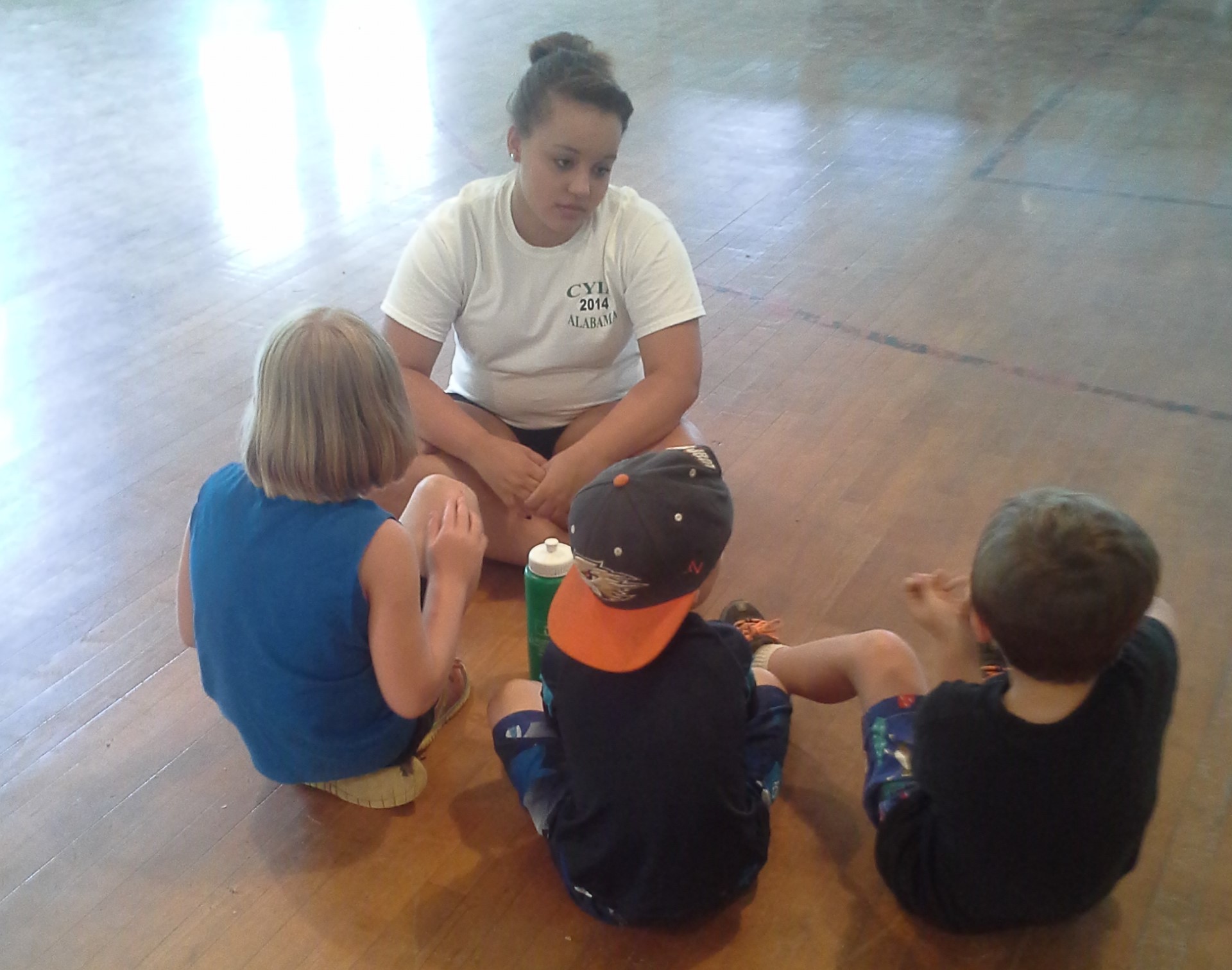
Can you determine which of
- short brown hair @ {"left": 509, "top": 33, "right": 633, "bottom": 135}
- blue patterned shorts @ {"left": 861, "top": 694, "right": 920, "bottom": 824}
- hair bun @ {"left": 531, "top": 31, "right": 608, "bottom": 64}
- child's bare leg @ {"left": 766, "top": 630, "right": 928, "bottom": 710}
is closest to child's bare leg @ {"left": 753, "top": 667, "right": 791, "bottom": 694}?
child's bare leg @ {"left": 766, "top": 630, "right": 928, "bottom": 710}

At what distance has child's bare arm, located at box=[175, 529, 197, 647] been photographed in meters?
1.38

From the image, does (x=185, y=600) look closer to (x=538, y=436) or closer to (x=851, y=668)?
(x=538, y=436)

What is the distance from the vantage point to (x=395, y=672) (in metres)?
1.31

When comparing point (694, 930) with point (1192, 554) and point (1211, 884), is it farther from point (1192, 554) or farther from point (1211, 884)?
point (1192, 554)

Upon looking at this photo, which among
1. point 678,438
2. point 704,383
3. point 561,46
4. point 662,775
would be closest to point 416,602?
point 662,775

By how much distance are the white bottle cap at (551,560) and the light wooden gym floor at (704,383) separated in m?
0.25

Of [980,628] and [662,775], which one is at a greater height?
[980,628]

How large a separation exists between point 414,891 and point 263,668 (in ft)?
1.10

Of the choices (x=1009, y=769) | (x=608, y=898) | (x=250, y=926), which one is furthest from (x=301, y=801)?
(x=1009, y=769)

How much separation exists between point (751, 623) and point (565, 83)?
87 centimetres

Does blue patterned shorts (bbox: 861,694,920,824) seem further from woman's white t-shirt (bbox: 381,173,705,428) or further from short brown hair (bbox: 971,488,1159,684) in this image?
woman's white t-shirt (bbox: 381,173,705,428)

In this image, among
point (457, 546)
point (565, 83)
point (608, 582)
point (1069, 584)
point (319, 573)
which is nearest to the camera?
point (1069, 584)

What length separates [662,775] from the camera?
3.80 ft

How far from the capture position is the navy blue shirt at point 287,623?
126 centimetres
